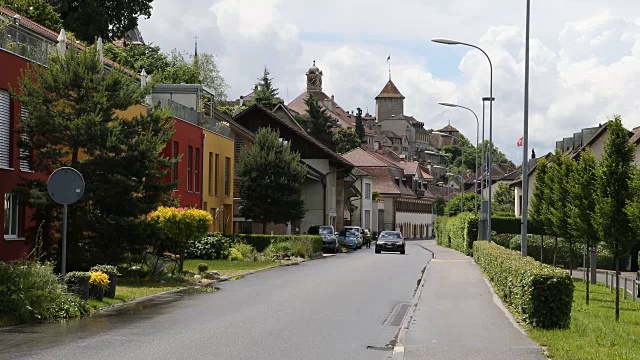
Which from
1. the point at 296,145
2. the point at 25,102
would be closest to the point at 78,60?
the point at 25,102

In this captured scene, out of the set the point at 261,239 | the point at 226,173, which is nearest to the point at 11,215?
the point at 261,239

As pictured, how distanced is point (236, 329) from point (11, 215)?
497 inches

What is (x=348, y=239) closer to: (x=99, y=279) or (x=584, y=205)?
(x=584, y=205)

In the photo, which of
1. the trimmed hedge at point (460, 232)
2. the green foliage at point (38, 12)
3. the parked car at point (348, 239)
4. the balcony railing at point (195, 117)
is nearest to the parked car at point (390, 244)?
the trimmed hedge at point (460, 232)

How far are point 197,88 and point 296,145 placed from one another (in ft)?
87.6

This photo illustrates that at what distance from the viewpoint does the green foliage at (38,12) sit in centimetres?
5188

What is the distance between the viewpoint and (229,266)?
127 feet

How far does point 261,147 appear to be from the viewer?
2392 inches

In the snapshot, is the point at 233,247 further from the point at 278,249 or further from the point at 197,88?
the point at 197,88

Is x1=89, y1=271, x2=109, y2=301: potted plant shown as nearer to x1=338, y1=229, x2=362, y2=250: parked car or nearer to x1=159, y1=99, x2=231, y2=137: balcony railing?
x1=159, y1=99, x2=231, y2=137: balcony railing

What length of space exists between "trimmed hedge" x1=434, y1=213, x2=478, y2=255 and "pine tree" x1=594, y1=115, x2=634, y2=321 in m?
34.0

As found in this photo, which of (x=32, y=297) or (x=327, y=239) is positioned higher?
(x=327, y=239)

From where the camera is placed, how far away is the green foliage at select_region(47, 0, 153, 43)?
60.0 meters

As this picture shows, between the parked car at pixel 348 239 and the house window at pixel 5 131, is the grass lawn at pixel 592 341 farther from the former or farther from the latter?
the parked car at pixel 348 239
